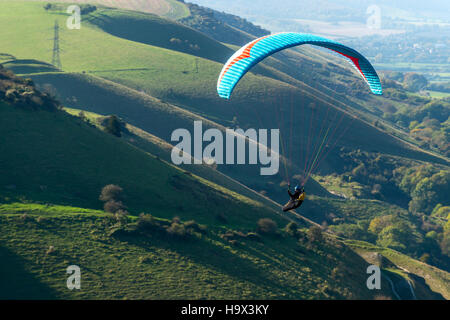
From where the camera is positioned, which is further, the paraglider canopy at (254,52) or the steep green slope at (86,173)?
the steep green slope at (86,173)

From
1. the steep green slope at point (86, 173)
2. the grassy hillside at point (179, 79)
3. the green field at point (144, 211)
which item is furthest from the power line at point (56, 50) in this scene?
the steep green slope at point (86, 173)

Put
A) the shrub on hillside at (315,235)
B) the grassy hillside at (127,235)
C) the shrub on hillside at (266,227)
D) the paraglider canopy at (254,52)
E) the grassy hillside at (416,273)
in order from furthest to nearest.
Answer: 1. the grassy hillside at (416,273)
2. the shrub on hillside at (315,235)
3. the shrub on hillside at (266,227)
4. the grassy hillside at (127,235)
5. the paraglider canopy at (254,52)


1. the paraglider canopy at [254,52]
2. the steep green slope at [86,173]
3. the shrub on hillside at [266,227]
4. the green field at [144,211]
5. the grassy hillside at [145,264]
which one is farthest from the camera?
the shrub on hillside at [266,227]

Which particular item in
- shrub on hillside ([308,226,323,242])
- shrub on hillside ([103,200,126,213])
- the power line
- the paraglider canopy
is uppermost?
the paraglider canopy

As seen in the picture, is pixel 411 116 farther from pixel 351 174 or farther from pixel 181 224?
pixel 181 224

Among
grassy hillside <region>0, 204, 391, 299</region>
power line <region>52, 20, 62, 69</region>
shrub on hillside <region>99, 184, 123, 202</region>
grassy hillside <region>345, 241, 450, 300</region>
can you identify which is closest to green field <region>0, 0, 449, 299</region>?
grassy hillside <region>0, 204, 391, 299</region>

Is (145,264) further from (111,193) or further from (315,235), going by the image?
(315,235)

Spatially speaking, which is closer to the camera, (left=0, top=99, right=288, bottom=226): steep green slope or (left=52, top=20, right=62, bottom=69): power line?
(left=0, top=99, right=288, bottom=226): steep green slope

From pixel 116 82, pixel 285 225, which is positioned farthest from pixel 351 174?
pixel 116 82

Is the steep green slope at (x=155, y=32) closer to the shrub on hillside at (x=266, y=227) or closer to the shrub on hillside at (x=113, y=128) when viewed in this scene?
the shrub on hillside at (x=113, y=128)

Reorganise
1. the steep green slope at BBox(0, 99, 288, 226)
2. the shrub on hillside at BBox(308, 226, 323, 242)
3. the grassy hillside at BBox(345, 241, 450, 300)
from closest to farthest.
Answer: the steep green slope at BBox(0, 99, 288, 226)
the shrub on hillside at BBox(308, 226, 323, 242)
the grassy hillside at BBox(345, 241, 450, 300)

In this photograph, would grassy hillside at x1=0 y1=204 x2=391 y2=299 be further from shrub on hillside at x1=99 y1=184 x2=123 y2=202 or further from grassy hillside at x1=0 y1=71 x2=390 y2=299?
shrub on hillside at x1=99 y1=184 x2=123 y2=202
